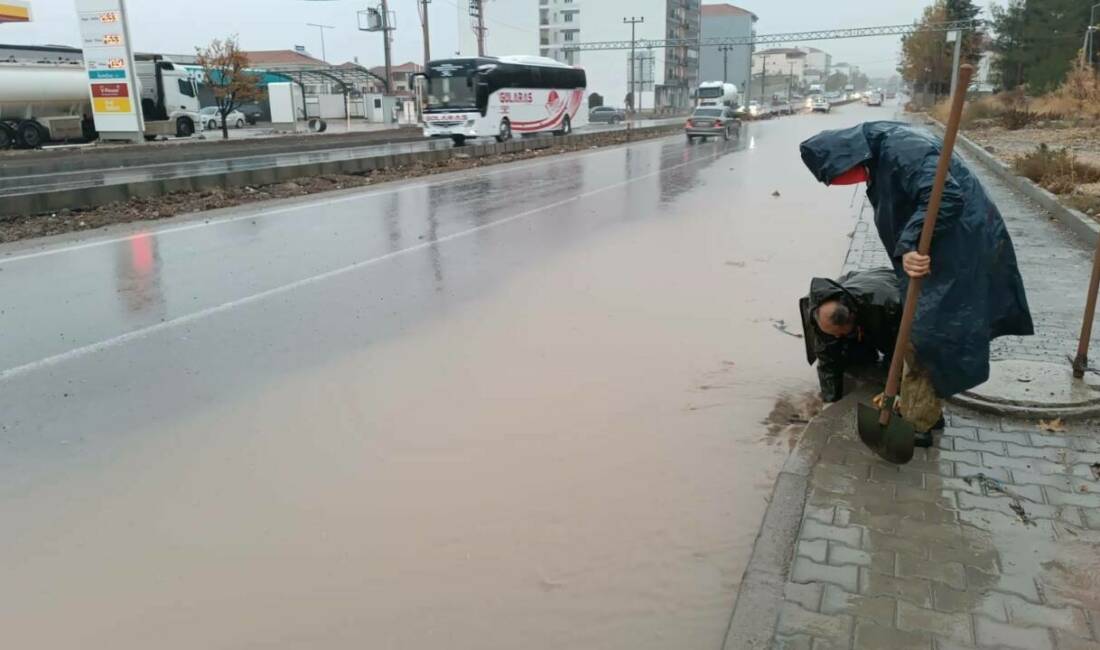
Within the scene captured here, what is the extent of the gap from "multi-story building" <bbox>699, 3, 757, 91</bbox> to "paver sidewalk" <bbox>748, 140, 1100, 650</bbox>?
118617mm

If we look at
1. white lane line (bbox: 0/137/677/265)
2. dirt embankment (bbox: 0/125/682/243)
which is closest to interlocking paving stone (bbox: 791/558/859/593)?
white lane line (bbox: 0/137/677/265)

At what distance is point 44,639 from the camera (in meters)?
2.87

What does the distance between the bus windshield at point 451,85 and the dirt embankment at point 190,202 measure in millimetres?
7679

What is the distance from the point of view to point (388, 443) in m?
4.47

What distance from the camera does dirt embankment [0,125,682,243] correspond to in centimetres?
1182

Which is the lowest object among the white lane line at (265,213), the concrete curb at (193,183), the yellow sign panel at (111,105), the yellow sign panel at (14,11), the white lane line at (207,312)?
the white lane line at (207,312)

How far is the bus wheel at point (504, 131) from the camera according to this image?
3161cm

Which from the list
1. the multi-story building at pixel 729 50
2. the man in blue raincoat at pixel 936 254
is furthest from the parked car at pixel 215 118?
the multi-story building at pixel 729 50

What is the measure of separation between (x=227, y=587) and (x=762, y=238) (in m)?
9.19

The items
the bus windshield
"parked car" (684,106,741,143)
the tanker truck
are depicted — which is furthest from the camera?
"parked car" (684,106,741,143)

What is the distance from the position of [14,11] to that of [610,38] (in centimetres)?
8611

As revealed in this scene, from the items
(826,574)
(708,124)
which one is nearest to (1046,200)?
(826,574)

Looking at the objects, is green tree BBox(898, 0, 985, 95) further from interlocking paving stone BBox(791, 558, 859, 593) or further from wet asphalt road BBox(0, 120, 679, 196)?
interlocking paving stone BBox(791, 558, 859, 593)

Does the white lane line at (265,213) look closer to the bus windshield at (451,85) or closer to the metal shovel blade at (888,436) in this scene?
the bus windshield at (451,85)
